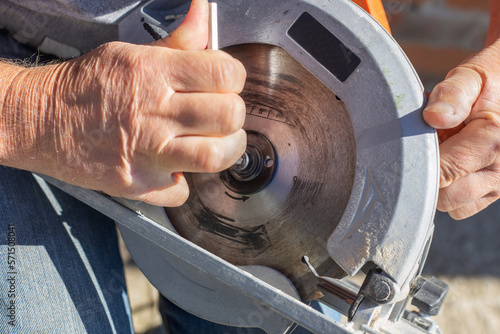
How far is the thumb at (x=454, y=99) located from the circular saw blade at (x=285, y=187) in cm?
15

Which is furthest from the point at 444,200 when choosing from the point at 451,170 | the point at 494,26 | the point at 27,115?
the point at 27,115

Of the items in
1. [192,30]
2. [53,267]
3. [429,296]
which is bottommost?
[53,267]

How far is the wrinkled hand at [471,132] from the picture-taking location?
33.9 inches

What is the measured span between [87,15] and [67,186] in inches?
15.7

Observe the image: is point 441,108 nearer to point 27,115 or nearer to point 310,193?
point 310,193

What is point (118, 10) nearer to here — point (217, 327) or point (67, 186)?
point (67, 186)

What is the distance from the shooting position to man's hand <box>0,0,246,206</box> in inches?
31.6

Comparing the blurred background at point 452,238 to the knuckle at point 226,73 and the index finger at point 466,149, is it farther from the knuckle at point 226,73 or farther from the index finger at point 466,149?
the knuckle at point 226,73

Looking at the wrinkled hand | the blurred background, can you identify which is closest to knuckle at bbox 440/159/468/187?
the wrinkled hand

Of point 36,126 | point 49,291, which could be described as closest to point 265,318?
point 49,291

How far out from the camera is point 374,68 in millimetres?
824

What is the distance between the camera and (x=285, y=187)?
985 millimetres

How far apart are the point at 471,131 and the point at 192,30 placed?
60cm

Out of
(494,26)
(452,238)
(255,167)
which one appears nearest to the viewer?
(255,167)
